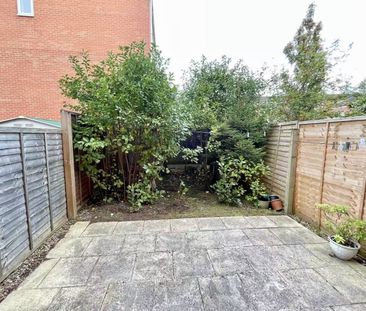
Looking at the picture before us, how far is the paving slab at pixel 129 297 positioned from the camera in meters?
1.76

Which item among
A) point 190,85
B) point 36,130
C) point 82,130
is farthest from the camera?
point 190,85

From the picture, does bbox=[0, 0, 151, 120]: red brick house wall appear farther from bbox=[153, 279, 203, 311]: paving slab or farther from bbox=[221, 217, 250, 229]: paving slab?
bbox=[153, 279, 203, 311]: paving slab

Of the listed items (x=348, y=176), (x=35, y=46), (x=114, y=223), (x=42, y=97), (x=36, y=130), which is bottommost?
(x=114, y=223)

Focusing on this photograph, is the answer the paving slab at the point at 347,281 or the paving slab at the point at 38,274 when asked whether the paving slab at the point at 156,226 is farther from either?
the paving slab at the point at 347,281

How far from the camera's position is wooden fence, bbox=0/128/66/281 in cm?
212

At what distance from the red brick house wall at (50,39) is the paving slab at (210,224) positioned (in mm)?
6527

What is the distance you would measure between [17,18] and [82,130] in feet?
20.3

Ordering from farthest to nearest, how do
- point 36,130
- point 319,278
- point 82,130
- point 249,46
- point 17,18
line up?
point 249,46 < point 17,18 < point 82,130 < point 36,130 < point 319,278

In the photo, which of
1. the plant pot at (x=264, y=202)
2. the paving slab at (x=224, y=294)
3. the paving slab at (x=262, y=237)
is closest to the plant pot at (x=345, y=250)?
the paving slab at (x=262, y=237)

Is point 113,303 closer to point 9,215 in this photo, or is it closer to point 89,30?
point 9,215

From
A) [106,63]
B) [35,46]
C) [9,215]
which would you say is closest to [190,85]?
[106,63]

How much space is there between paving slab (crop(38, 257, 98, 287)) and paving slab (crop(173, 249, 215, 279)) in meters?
0.95

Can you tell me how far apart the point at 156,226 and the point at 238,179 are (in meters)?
2.14

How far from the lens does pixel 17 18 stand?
688 centimetres
